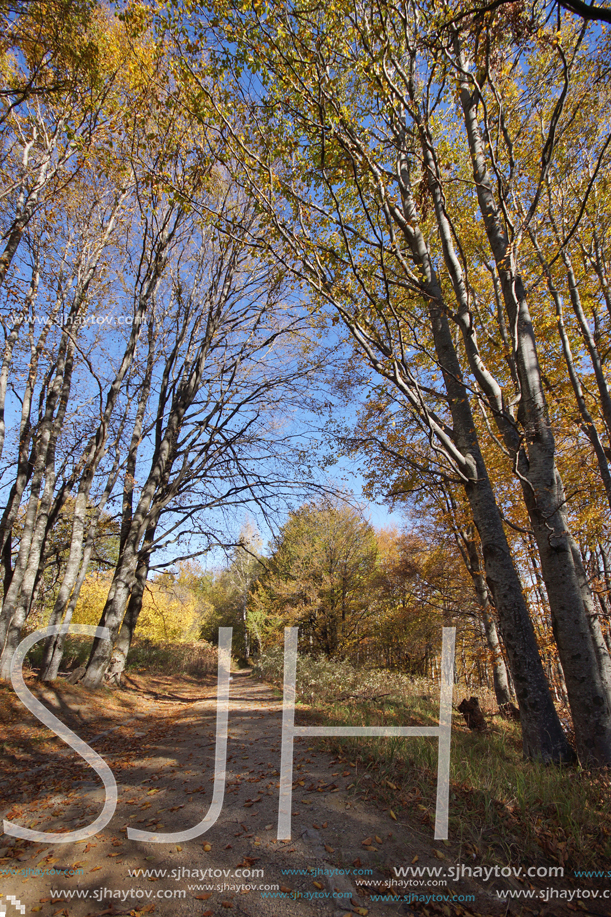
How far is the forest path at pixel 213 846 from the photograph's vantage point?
221 centimetres

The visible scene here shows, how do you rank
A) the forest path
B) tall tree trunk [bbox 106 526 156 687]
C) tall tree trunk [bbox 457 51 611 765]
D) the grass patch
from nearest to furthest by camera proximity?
1. the forest path
2. the grass patch
3. tall tree trunk [bbox 457 51 611 765]
4. tall tree trunk [bbox 106 526 156 687]

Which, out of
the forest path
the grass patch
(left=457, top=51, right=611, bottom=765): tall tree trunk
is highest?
(left=457, top=51, right=611, bottom=765): tall tree trunk

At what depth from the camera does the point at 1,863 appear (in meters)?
2.63

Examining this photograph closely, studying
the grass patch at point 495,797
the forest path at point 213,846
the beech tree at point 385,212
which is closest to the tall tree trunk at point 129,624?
the forest path at point 213,846

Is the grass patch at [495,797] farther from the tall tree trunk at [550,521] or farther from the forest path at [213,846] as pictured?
the tall tree trunk at [550,521]

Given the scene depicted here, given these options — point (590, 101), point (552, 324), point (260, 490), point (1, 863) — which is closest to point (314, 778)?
point (1, 863)

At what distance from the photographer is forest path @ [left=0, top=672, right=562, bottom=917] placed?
2.21 meters

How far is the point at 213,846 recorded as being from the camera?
2734 mm

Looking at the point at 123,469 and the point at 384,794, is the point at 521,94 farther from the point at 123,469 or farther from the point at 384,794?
the point at 123,469

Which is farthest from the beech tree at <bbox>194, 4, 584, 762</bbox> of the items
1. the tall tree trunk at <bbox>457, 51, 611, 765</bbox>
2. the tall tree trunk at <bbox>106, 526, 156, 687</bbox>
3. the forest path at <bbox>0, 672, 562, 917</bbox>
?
the tall tree trunk at <bbox>106, 526, 156, 687</bbox>

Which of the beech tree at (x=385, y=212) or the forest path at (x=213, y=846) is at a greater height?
the beech tree at (x=385, y=212)

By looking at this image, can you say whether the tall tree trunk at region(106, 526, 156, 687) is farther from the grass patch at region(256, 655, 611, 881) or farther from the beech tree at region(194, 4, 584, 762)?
→ the beech tree at region(194, 4, 584, 762)

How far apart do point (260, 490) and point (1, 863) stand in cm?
686

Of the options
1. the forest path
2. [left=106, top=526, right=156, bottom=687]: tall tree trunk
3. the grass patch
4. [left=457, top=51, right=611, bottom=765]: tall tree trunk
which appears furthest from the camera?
[left=106, top=526, right=156, bottom=687]: tall tree trunk
